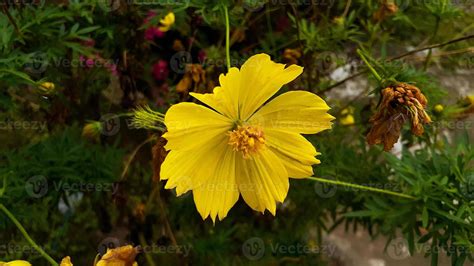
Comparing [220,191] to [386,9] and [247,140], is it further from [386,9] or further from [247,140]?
[386,9]

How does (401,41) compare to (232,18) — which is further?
(401,41)

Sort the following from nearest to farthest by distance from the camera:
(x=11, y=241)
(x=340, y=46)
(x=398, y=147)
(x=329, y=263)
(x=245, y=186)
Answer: (x=245, y=186) → (x=11, y=241) → (x=340, y=46) → (x=329, y=263) → (x=398, y=147)

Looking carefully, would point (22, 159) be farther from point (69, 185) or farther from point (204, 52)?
point (204, 52)

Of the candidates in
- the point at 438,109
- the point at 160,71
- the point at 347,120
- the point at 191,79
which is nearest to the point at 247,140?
the point at 191,79

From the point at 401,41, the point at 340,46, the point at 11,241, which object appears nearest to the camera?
the point at 11,241

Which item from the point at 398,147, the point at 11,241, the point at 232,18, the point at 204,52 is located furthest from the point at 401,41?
the point at 11,241

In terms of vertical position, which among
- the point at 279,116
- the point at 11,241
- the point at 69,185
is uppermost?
the point at 279,116

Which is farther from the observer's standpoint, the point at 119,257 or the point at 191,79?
the point at 191,79

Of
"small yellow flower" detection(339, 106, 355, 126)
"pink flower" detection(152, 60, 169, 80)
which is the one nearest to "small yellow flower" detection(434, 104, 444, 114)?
"small yellow flower" detection(339, 106, 355, 126)
